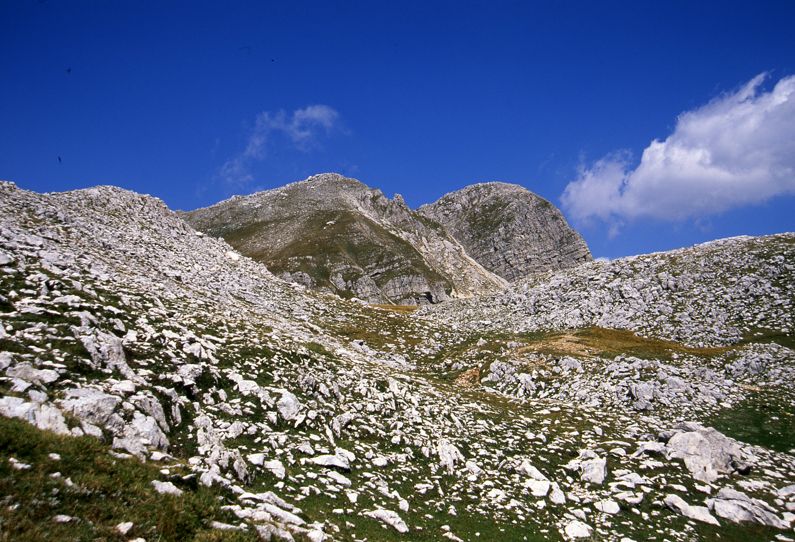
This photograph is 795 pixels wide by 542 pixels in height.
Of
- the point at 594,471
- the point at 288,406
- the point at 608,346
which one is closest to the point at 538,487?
the point at 594,471

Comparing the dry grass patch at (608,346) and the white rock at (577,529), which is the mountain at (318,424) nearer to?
the white rock at (577,529)

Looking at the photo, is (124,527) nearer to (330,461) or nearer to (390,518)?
(390,518)

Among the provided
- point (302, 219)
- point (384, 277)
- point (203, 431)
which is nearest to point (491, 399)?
point (203, 431)

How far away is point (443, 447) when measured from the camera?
19422 millimetres

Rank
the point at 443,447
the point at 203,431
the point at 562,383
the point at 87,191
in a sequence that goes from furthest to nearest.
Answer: the point at 87,191 < the point at 562,383 < the point at 443,447 < the point at 203,431

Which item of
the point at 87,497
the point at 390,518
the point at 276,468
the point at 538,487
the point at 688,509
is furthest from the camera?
the point at 538,487

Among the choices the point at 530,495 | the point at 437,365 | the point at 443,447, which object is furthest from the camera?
the point at 437,365

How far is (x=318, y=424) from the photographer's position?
18.9m

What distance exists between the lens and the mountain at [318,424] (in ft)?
30.5

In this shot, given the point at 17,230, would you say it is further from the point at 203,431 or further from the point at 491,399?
the point at 491,399

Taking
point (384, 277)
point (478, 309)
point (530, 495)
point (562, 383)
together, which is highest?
point (384, 277)

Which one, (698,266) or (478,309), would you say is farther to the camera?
(478,309)

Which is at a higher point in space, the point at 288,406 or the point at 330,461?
the point at 288,406

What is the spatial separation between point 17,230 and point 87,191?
2574 centimetres
